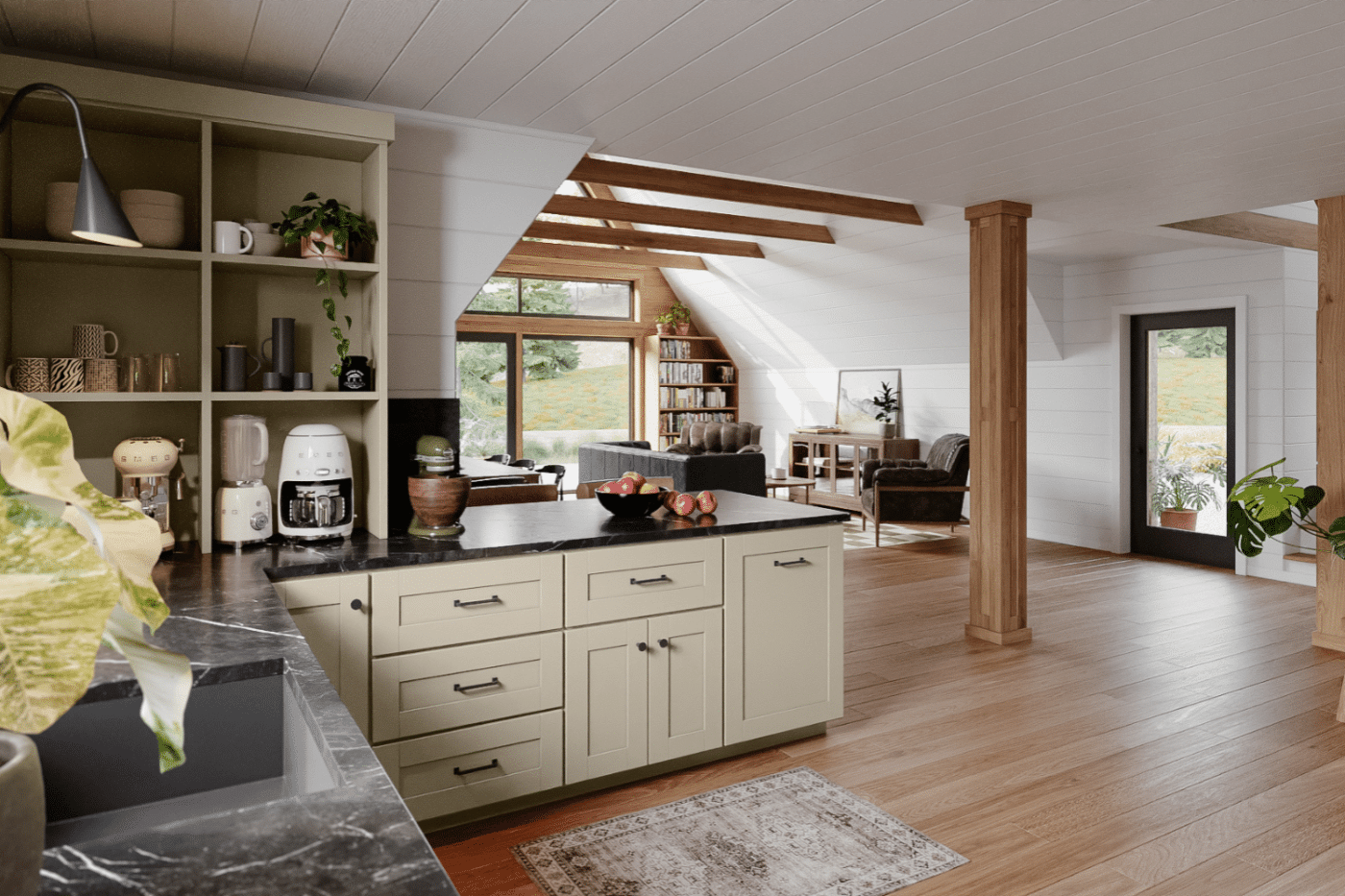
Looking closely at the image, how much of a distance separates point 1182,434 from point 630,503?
521 cm

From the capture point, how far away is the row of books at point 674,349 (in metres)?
10.5

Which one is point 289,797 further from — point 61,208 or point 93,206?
point 61,208

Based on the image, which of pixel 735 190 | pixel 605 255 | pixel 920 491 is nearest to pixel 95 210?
pixel 735 190

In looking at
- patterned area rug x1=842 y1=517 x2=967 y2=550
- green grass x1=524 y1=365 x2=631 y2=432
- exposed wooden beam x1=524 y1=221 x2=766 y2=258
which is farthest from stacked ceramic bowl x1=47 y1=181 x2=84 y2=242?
green grass x1=524 y1=365 x2=631 y2=432

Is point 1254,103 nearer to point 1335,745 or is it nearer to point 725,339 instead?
point 1335,745

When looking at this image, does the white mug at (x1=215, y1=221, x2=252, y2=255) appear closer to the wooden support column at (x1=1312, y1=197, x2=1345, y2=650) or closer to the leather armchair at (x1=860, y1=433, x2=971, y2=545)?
the wooden support column at (x1=1312, y1=197, x2=1345, y2=650)

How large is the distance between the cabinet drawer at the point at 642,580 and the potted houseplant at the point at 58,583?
7.15 ft

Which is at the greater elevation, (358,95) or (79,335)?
(358,95)

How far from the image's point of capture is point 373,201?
2.73 m

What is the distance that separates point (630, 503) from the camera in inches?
120

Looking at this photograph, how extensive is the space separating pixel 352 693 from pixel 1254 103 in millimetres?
3316

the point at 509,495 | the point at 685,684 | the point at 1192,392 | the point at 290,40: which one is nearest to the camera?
the point at 290,40

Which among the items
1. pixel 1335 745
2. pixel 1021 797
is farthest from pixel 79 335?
pixel 1335 745

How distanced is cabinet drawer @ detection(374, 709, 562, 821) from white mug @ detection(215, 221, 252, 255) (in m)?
1.44
